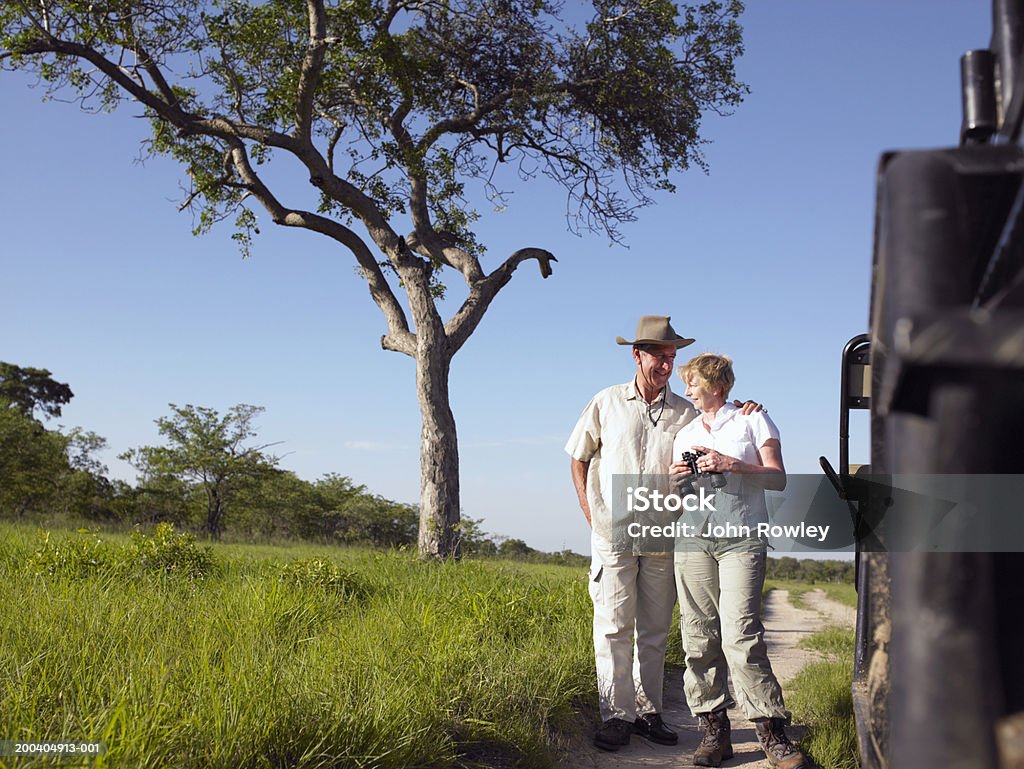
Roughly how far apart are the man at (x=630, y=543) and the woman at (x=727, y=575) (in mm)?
235

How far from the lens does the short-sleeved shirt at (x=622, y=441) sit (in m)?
5.34

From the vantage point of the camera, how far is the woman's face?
17.0 feet

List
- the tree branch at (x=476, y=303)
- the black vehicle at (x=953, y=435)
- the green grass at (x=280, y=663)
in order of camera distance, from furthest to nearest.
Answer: the tree branch at (x=476, y=303), the green grass at (x=280, y=663), the black vehicle at (x=953, y=435)

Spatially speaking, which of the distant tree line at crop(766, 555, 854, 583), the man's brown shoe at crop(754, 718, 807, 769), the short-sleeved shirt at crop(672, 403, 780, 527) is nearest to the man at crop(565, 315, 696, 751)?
the short-sleeved shirt at crop(672, 403, 780, 527)

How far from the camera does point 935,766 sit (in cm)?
95

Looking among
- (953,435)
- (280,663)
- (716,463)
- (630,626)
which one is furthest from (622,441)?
(953,435)

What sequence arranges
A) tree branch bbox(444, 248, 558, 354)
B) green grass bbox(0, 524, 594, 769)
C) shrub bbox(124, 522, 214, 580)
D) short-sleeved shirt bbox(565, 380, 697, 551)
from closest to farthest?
green grass bbox(0, 524, 594, 769)
short-sleeved shirt bbox(565, 380, 697, 551)
shrub bbox(124, 522, 214, 580)
tree branch bbox(444, 248, 558, 354)

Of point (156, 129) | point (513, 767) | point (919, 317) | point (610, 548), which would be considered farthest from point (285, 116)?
point (919, 317)

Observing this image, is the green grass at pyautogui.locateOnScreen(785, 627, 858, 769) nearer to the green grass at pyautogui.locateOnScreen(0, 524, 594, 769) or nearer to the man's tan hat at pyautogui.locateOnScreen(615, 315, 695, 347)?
the green grass at pyautogui.locateOnScreen(0, 524, 594, 769)

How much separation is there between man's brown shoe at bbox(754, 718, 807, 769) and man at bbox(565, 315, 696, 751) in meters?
0.73

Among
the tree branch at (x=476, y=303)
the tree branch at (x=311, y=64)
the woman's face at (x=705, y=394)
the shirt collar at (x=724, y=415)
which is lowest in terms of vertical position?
the shirt collar at (x=724, y=415)

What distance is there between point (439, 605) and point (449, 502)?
625 centimetres
